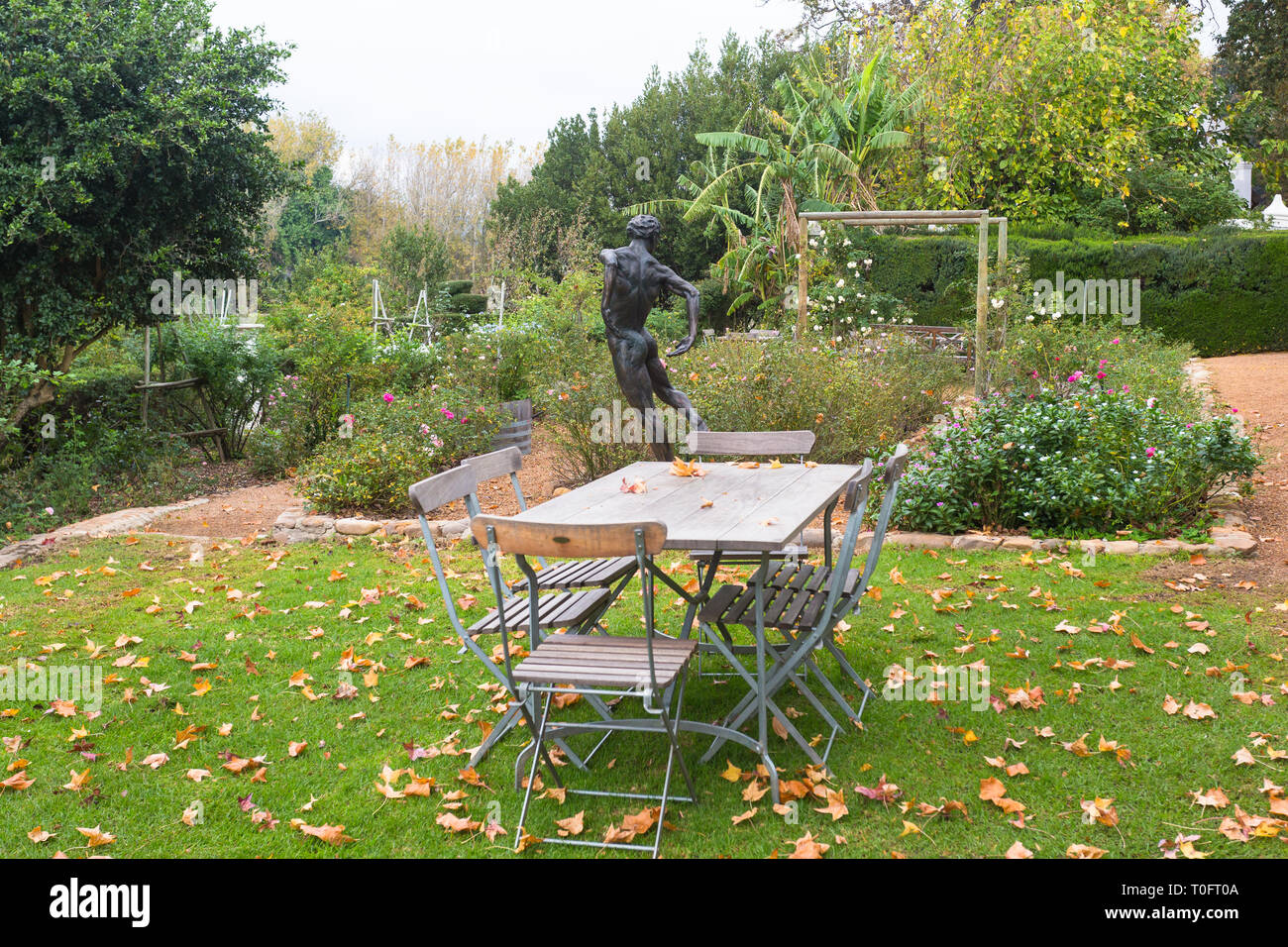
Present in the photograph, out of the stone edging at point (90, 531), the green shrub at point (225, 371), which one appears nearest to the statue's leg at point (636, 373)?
the stone edging at point (90, 531)

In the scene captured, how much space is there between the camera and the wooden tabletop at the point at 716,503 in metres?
3.38

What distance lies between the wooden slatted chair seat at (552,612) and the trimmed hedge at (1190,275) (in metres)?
13.9

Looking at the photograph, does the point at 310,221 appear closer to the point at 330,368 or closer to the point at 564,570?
the point at 330,368

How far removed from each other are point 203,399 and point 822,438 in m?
6.94

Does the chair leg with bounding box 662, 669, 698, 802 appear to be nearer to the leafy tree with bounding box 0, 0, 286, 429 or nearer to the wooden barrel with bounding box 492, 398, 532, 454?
the wooden barrel with bounding box 492, 398, 532, 454

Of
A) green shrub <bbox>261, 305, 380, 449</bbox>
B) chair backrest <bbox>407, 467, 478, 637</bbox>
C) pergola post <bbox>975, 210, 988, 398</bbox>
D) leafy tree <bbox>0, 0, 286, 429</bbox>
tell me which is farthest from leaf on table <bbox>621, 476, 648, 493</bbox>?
pergola post <bbox>975, 210, 988, 398</bbox>

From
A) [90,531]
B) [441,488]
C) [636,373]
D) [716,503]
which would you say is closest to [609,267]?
[636,373]

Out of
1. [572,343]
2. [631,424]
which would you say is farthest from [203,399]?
[631,424]

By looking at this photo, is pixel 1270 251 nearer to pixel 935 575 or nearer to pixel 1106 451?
pixel 1106 451

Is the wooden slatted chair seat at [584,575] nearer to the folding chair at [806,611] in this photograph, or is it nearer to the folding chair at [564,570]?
the folding chair at [564,570]

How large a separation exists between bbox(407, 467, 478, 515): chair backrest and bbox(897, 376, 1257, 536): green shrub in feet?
12.7

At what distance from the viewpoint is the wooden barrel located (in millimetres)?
9755

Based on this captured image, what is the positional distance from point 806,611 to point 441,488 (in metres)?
1.52

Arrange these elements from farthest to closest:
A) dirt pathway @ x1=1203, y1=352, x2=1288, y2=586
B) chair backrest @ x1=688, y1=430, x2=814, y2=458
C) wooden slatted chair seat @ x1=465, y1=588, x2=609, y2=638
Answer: dirt pathway @ x1=1203, y1=352, x2=1288, y2=586, chair backrest @ x1=688, y1=430, x2=814, y2=458, wooden slatted chair seat @ x1=465, y1=588, x2=609, y2=638
